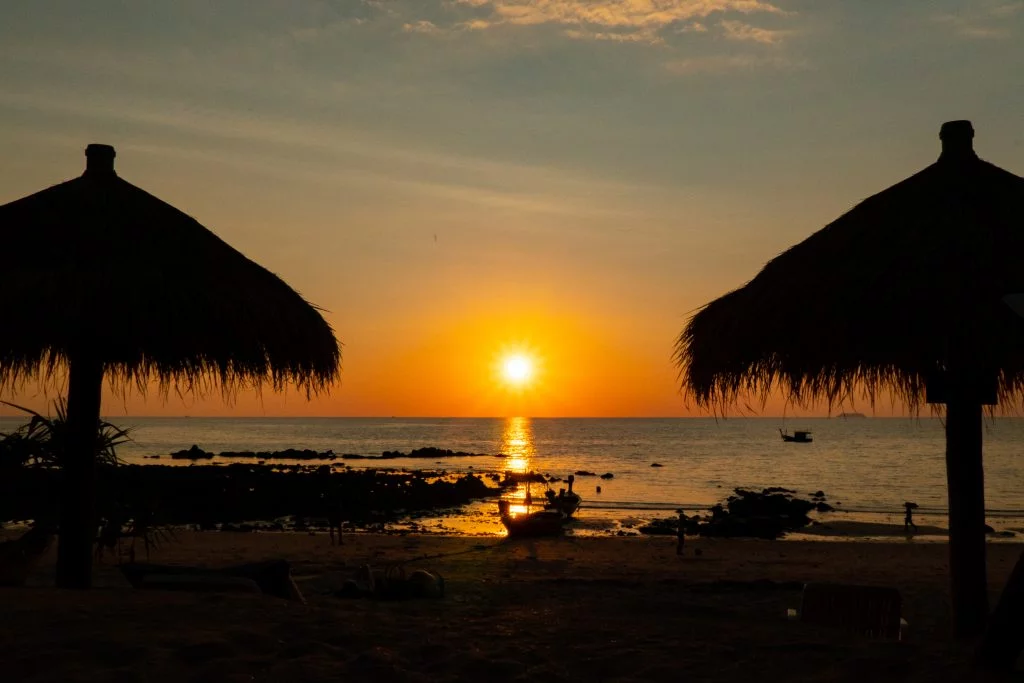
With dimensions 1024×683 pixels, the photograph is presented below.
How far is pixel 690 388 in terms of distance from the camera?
7047 mm

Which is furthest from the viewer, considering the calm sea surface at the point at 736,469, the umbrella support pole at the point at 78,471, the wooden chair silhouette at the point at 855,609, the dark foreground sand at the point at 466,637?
the calm sea surface at the point at 736,469

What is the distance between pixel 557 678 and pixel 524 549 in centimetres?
1336

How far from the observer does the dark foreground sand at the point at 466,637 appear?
17.4 feet

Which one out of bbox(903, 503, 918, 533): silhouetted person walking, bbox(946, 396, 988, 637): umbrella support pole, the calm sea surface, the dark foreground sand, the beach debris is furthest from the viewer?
the calm sea surface

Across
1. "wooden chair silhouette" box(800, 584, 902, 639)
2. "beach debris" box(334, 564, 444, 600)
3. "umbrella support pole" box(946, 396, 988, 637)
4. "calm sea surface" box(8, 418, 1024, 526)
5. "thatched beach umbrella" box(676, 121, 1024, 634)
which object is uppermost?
"thatched beach umbrella" box(676, 121, 1024, 634)

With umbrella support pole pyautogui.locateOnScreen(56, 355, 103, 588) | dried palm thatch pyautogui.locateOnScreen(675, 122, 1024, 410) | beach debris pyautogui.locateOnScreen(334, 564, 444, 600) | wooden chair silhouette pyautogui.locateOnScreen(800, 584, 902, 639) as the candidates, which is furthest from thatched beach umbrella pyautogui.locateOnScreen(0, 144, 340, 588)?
wooden chair silhouette pyautogui.locateOnScreen(800, 584, 902, 639)

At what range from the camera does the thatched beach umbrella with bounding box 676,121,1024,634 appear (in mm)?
5551

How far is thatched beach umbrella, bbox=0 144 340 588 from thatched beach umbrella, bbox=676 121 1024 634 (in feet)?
11.8

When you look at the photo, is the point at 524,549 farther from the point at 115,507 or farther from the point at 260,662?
the point at 260,662

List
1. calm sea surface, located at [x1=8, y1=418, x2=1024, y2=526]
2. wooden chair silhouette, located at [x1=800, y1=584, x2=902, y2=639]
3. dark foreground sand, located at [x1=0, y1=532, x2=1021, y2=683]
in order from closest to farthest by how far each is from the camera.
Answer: dark foreground sand, located at [x1=0, y1=532, x2=1021, y2=683] → wooden chair silhouette, located at [x1=800, y1=584, x2=902, y2=639] → calm sea surface, located at [x1=8, y1=418, x2=1024, y2=526]

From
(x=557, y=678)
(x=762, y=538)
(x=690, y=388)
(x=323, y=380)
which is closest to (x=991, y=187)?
(x=690, y=388)

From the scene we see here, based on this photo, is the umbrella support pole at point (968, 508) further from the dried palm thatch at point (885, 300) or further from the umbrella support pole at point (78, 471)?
the umbrella support pole at point (78, 471)

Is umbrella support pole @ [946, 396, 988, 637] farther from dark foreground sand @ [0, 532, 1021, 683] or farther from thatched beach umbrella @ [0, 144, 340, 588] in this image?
thatched beach umbrella @ [0, 144, 340, 588]

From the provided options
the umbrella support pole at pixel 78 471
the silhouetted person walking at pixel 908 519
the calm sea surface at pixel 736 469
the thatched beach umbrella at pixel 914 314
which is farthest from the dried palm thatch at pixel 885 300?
the calm sea surface at pixel 736 469
